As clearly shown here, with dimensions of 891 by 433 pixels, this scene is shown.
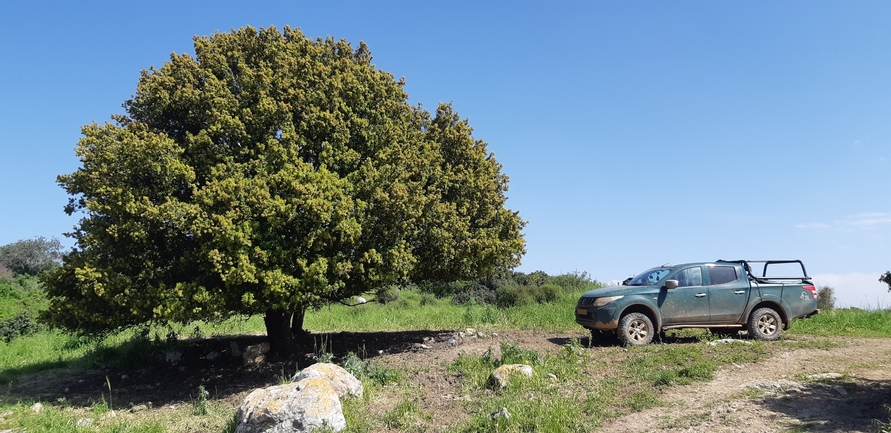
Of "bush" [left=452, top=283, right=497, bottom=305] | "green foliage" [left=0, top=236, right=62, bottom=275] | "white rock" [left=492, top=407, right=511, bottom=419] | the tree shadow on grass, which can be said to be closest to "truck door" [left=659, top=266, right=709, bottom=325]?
the tree shadow on grass

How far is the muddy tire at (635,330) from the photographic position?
11000 mm

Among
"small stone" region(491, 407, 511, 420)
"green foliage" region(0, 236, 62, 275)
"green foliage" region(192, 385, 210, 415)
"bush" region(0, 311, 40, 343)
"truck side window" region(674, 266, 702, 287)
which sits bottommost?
"green foliage" region(192, 385, 210, 415)

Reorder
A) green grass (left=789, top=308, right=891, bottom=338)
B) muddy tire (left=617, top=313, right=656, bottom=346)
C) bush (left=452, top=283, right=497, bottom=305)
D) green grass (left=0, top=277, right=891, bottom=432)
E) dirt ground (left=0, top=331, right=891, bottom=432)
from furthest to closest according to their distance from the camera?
1. bush (left=452, top=283, right=497, bottom=305)
2. green grass (left=789, top=308, right=891, bottom=338)
3. muddy tire (left=617, top=313, right=656, bottom=346)
4. green grass (left=0, top=277, right=891, bottom=432)
5. dirt ground (left=0, top=331, right=891, bottom=432)

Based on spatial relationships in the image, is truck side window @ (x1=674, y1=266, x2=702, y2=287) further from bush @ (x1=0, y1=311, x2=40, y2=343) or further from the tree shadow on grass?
bush @ (x1=0, y1=311, x2=40, y2=343)

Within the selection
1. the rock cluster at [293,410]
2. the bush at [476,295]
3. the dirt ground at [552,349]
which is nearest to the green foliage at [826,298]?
the dirt ground at [552,349]

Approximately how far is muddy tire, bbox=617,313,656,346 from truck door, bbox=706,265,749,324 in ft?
4.90

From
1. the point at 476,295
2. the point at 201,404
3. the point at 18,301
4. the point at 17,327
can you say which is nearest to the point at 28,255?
the point at 18,301

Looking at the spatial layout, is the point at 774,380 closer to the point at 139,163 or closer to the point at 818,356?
the point at 818,356

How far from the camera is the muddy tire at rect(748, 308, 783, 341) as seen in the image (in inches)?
460

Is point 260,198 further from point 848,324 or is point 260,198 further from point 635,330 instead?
point 848,324

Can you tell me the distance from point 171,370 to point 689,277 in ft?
40.2

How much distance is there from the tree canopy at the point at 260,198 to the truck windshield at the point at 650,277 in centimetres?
280

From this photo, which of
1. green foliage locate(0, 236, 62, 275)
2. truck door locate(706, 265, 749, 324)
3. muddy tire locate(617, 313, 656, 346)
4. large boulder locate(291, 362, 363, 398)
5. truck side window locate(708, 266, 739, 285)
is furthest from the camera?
green foliage locate(0, 236, 62, 275)

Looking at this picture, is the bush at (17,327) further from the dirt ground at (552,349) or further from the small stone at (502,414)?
the small stone at (502,414)
